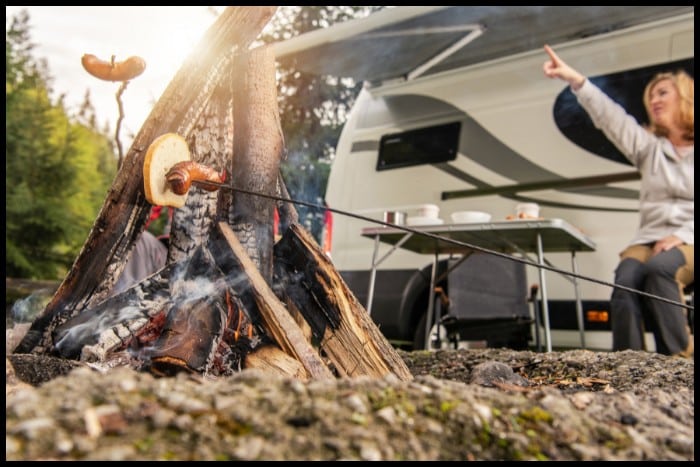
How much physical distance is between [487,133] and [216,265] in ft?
10.5

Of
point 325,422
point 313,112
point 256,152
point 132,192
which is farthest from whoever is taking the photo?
point 313,112

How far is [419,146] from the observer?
5.00m

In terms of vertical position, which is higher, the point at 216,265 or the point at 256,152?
the point at 256,152

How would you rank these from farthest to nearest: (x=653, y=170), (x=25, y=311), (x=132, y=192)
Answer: (x=653, y=170)
(x=25, y=311)
(x=132, y=192)

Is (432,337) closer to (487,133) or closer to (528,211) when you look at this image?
(528,211)

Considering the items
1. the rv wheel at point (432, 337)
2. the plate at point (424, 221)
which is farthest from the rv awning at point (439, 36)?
the rv wheel at point (432, 337)

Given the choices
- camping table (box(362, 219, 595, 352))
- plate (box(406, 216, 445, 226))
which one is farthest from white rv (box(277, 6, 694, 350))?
plate (box(406, 216, 445, 226))

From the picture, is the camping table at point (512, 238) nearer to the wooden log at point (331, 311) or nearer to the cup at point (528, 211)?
the cup at point (528, 211)

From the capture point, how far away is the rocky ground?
1034 mm

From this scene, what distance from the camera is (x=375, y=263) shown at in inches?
170

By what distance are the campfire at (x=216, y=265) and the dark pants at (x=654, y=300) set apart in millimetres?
2000

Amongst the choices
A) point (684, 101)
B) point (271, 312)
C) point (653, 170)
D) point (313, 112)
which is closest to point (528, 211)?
point (653, 170)
